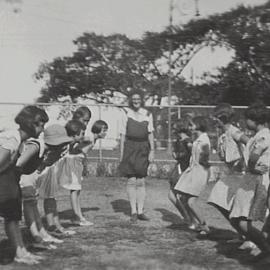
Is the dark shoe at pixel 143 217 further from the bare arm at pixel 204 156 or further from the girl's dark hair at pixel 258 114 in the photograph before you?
the girl's dark hair at pixel 258 114

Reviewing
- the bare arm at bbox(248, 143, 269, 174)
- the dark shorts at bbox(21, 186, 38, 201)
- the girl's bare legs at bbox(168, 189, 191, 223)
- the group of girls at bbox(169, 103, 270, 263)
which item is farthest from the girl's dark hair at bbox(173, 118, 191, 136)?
the dark shorts at bbox(21, 186, 38, 201)

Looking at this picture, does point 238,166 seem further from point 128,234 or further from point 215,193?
point 128,234

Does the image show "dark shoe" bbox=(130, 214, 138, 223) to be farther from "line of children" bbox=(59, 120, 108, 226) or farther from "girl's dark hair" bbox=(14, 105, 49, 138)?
"girl's dark hair" bbox=(14, 105, 49, 138)

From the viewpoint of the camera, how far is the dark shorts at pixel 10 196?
16.8ft

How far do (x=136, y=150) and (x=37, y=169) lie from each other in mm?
1854

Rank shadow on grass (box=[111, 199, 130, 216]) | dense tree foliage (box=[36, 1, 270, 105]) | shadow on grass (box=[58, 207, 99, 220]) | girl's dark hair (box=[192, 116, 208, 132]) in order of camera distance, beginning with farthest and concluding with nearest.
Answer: dense tree foliage (box=[36, 1, 270, 105]), shadow on grass (box=[111, 199, 130, 216]), shadow on grass (box=[58, 207, 99, 220]), girl's dark hair (box=[192, 116, 208, 132])

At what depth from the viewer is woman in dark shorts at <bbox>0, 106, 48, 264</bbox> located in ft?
16.6

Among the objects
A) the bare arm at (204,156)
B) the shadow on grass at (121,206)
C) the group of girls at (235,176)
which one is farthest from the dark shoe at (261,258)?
the shadow on grass at (121,206)

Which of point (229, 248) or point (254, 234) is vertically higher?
point (254, 234)

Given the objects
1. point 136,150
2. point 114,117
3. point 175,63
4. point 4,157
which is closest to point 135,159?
point 136,150

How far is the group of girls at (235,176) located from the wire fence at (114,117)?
7.19 meters

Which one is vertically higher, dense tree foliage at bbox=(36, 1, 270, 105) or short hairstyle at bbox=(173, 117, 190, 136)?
dense tree foliage at bbox=(36, 1, 270, 105)

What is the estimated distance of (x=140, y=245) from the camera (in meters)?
6.18

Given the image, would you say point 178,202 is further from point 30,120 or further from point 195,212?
point 30,120
